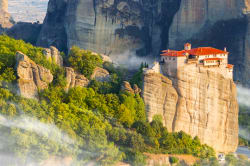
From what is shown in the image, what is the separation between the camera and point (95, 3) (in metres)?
70.2

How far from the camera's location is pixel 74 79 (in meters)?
37.5

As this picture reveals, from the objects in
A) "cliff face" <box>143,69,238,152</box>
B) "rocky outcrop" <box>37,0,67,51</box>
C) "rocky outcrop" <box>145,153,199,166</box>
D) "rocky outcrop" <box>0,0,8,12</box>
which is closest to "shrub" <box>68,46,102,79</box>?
"cliff face" <box>143,69,238,152</box>

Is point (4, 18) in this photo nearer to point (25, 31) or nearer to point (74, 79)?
point (25, 31)

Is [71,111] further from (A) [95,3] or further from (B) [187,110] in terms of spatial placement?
(A) [95,3]

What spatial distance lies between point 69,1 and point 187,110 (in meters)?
39.2

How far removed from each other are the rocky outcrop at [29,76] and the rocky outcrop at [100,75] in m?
3.52

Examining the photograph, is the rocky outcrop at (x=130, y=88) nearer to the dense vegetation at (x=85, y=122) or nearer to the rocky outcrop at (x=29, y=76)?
the dense vegetation at (x=85, y=122)

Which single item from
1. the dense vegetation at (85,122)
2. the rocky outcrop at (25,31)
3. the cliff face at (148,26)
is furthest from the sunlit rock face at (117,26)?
the dense vegetation at (85,122)

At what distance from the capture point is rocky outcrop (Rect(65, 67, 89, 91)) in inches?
1464

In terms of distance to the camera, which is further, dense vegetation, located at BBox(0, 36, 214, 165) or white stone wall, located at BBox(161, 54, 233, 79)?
white stone wall, located at BBox(161, 54, 233, 79)

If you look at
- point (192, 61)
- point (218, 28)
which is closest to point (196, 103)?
point (192, 61)

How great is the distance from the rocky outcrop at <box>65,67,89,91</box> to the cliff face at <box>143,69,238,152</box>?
352 centimetres

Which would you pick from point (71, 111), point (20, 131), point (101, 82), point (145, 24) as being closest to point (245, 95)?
point (145, 24)

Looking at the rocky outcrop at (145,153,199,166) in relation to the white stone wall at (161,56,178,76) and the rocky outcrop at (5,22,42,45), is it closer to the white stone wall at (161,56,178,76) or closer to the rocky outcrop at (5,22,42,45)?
the white stone wall at (161,56,178,76)
